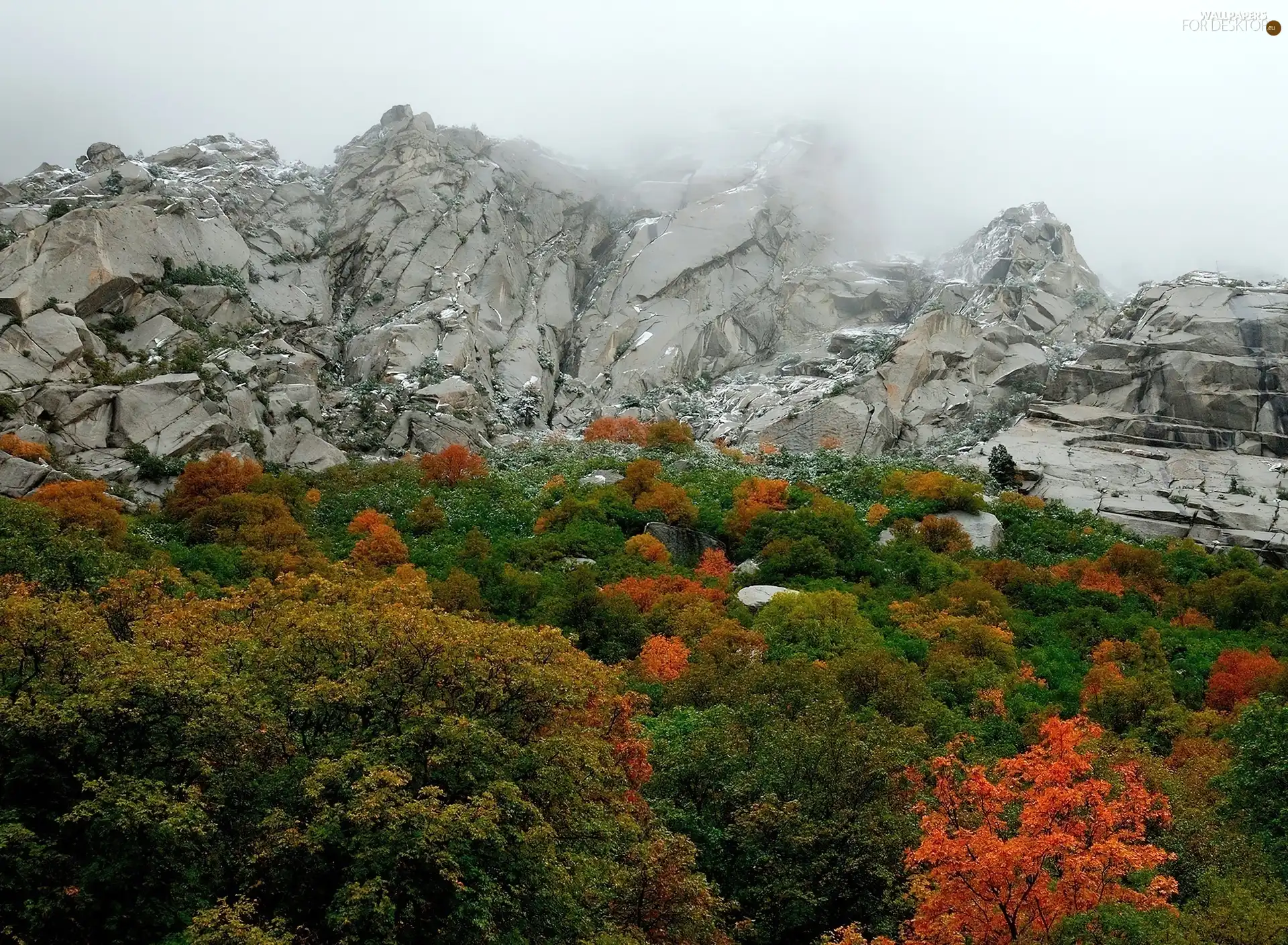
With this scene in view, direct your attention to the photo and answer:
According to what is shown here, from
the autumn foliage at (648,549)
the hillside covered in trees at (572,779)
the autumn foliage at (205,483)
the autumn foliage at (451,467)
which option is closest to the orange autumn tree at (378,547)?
the autumn foliage at (205,483)

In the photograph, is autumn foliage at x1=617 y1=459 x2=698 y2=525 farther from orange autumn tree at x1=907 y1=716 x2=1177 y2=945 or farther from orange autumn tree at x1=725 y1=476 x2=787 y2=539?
orange autumn tree at x1=907 y1=716 x2=1177 y2=945

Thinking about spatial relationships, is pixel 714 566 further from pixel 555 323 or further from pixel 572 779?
pixel 555 323

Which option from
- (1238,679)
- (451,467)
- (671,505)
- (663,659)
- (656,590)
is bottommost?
(451,467)

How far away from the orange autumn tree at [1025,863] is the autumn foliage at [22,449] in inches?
2056

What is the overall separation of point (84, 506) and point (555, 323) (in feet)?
236

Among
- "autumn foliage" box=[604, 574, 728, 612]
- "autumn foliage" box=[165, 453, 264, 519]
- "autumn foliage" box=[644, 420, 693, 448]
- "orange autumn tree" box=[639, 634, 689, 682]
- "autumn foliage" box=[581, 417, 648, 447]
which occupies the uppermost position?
"orange autumn tree" box=[639, 634, 689, 682]

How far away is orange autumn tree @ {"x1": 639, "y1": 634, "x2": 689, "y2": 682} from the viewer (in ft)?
118

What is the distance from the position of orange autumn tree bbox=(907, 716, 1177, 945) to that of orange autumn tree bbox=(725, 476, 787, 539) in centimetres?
4201

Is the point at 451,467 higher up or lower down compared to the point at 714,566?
lower down

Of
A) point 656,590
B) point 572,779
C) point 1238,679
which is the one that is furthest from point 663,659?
point 1238,679

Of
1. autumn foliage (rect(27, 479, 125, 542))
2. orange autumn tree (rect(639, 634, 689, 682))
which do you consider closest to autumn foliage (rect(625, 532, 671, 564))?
orange autumn tree (rect(639, 634, 689, 682))

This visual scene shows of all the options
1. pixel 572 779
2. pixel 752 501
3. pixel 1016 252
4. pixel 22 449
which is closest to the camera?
pixel 572 779

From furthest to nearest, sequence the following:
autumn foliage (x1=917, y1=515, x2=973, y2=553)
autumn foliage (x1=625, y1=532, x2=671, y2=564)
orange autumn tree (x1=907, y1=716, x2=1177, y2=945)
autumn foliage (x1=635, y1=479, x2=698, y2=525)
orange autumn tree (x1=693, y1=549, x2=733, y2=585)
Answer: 1. autumn foliage (x1=635, y1=479, x2=698, y2=525)
2. autumn foliage (x1=917, y1=515, x2=973, y2=553)
3. autumn foliage (x1=625, y1=532, x2=671, y2=564)
4. orange autumn tree (x1=693, y1=549, x2=733, y2=585)
5. orange autumn tree (x1=907, y1=716, x2=1177, y2=945)

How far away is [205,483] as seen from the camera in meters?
59.2
